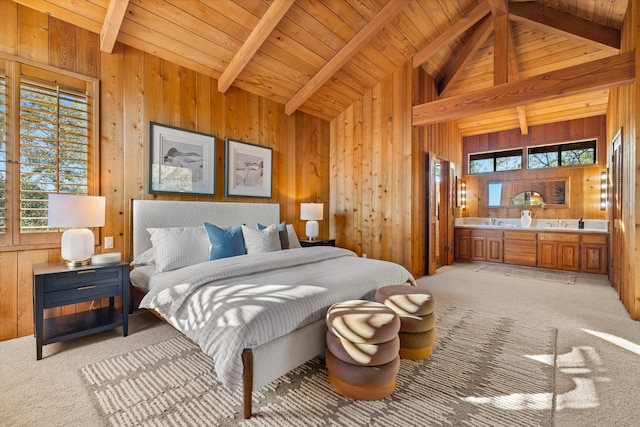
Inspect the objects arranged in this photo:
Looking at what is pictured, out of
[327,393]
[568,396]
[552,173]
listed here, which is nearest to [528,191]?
[552,173]

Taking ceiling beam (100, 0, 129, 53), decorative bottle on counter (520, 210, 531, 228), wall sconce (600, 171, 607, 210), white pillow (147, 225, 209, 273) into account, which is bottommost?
white pillow (147, 225, 209, 273)

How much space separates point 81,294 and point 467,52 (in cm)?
598

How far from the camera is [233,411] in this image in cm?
162

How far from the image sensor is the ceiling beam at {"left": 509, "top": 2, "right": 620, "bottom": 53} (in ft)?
12.3

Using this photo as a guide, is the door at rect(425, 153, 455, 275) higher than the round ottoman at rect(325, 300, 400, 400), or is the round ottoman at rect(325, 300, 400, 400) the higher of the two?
the door at rect(425, 153, 455, 275)

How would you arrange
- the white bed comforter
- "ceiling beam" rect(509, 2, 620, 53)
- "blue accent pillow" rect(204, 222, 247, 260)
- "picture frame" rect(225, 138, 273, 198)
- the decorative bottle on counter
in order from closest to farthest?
the white bed comforter → "blue accent pillow" rect(204, 222, 247, 260) → "ceiling beam" rect(509, 2, 620, 53) → "picture frame" rect(225, 138, 273, 198) → the decorative bottle on counter

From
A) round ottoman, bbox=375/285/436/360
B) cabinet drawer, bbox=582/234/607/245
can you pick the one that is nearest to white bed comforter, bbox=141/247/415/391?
round ottoman, bbox=375/285/436/360

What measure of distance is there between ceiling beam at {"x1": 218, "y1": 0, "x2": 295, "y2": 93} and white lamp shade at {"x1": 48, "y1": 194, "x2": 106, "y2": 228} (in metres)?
2.11

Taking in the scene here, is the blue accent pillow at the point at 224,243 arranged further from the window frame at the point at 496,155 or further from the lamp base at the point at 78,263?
the window frame at the point at 496,155

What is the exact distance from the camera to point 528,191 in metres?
6.14

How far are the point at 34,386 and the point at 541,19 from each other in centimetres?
641

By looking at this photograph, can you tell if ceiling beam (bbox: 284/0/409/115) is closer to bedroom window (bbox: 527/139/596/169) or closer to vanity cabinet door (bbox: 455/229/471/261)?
vanity cabinet door (bbox: 455/229/471/261)

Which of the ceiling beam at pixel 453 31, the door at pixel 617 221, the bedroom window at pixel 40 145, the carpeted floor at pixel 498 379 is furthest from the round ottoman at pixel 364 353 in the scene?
the ceiling beam at pixel 453 31

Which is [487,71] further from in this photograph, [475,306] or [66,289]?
[66,289]
